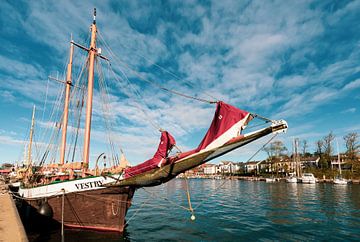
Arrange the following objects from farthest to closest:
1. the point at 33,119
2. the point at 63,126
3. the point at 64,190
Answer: the point at 33,119
the point at 63,126
the point at 64,190

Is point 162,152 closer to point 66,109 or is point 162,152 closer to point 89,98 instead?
point 89,98

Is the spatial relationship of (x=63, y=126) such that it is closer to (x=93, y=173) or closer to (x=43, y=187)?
(x=43, y=187)

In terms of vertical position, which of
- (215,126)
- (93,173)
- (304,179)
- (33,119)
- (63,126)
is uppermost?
(33,119)

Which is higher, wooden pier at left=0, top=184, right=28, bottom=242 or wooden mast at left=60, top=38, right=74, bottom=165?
wooden mast at left=60, top=38, right=74, bottom=165

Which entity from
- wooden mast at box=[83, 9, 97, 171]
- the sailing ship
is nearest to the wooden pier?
the sailing ship

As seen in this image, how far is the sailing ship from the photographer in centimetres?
1006

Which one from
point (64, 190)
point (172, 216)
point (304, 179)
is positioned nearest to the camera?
point (64, 190)

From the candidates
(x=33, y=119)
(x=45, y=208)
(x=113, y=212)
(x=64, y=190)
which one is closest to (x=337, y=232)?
(x=113, y=212)

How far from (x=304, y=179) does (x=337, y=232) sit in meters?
62.7

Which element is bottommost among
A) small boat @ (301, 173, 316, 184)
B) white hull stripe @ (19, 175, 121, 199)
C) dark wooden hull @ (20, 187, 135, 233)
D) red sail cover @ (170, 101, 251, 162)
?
small boat @ (301, 173, 316, 184)

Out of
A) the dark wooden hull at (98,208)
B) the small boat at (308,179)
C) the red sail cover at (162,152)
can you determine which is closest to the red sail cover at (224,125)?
the red sail cover at (162,152)

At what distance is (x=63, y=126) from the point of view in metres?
25.8

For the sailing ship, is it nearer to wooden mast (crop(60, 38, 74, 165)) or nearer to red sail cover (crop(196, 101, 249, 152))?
red sail cover (crop(196, 101, 249, 152))

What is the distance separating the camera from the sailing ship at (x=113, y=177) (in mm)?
10062
